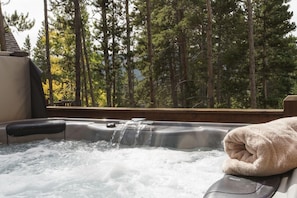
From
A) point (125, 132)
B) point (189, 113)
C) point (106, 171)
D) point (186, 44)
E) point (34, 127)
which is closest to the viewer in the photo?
point (106, 171)

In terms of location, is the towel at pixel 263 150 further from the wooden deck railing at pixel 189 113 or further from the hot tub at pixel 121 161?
the wooden deck railing at pixel 189 113

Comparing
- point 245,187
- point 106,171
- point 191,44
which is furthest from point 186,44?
point 245,187

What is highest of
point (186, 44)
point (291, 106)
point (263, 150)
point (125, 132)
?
point (186, 44)

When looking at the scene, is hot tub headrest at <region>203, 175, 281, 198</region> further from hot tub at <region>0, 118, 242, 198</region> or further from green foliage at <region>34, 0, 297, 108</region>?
green foliage at <region>34, 0, 297, 108</region>

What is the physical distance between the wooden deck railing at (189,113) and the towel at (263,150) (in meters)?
1.27

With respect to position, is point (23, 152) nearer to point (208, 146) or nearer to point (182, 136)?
point (182, 136)

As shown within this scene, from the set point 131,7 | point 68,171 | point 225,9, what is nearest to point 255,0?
point 225,9

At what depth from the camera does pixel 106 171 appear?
6.95 feet

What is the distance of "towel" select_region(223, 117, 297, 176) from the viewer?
3.84ft

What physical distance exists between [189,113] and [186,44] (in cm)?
845

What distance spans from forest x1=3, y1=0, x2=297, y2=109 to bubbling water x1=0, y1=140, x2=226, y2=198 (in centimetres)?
590

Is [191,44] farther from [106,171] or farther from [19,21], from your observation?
[106,171]

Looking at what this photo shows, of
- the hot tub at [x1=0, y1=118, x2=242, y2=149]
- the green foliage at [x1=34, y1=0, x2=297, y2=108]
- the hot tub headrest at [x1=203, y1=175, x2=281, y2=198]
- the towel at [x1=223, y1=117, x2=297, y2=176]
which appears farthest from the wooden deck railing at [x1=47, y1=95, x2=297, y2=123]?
the green foliage at [x1=34, y1=0, x2=297, y2=108]

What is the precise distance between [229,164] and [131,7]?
11441mm
